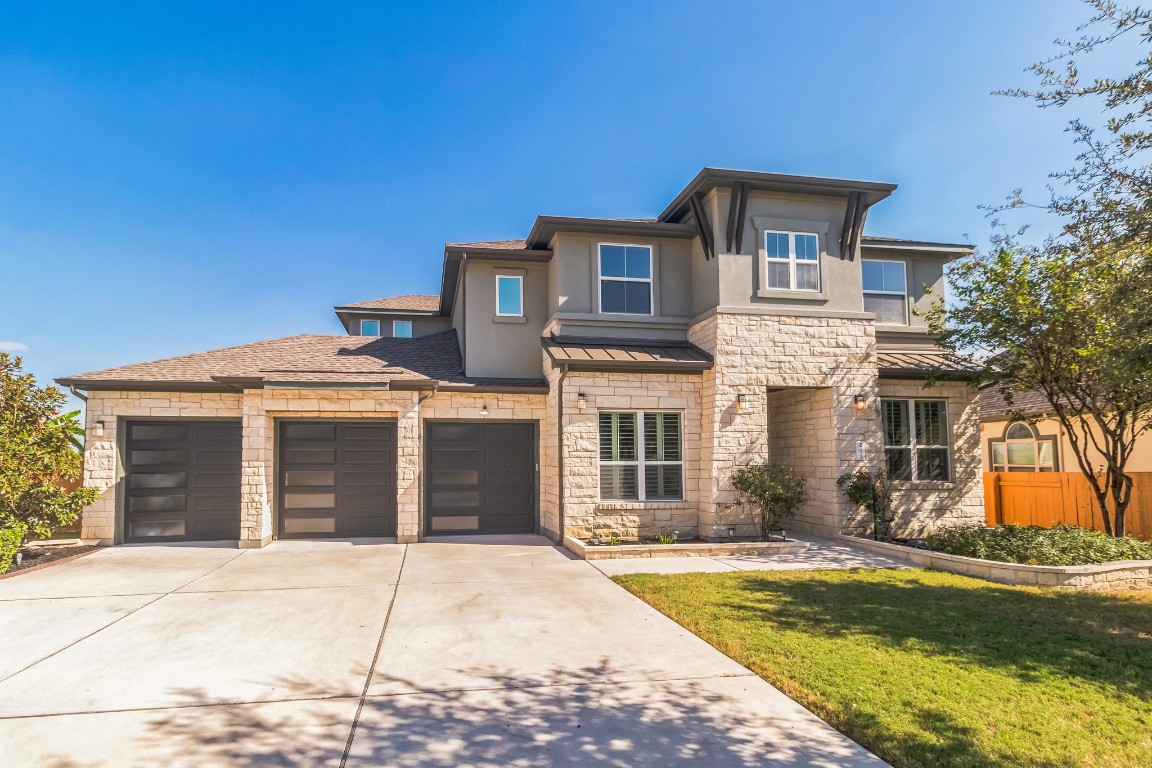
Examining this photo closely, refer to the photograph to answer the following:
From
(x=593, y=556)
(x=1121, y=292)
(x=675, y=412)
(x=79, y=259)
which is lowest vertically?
(x=593, y=556)

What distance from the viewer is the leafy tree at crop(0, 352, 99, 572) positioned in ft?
32.5

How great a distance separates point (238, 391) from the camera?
1202 cm

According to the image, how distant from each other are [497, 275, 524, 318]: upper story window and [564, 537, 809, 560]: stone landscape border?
207 inches

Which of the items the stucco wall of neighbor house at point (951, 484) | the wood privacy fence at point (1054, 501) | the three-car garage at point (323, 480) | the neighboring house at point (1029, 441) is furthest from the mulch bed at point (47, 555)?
the neighboring house at point (1029, 441)

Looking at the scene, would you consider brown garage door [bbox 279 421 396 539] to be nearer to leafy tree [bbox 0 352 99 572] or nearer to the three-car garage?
the three-car garage

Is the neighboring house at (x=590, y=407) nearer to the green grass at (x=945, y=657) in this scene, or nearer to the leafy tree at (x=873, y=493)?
the leafy tree at (x=873, y=493)

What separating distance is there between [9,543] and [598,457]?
30.4 ft

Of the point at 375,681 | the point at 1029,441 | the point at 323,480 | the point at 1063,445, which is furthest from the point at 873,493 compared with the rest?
the point at 323,480

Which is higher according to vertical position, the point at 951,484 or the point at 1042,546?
the point at 951,484

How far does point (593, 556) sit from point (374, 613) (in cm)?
413

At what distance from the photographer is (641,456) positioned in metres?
11.8

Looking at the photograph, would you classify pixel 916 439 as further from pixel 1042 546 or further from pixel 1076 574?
pixel 1076 574

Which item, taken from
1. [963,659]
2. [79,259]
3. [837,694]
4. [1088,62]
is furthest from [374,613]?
[79,259]

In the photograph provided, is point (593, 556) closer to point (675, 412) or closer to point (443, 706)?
point (675, 412)
